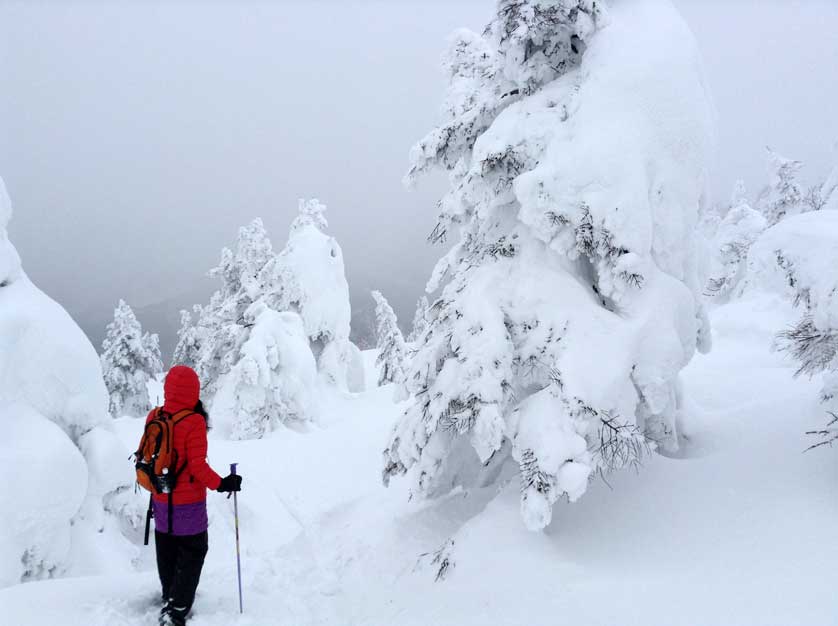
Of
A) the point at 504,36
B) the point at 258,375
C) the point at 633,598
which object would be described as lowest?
the point at 258,375

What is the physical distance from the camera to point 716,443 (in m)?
6.99

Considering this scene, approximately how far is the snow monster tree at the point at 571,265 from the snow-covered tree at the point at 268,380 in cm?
1639

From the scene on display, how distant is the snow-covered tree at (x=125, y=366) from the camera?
104 ft

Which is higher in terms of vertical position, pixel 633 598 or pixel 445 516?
pixel 633 598

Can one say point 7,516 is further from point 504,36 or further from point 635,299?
point 504,36

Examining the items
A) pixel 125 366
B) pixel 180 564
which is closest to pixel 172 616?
pixel 180 564

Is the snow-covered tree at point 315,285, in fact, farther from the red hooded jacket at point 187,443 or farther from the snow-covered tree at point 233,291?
the red hooded jacket at point 187,443

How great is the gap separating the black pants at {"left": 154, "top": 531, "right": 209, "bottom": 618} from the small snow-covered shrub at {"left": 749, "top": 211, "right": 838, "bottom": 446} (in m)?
6.51

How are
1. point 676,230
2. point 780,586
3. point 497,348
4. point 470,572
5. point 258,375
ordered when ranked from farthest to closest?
point 258,375 < point 676,230 < point 497,348 < point 470,572 < point 780,586

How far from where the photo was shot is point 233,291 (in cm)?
3033

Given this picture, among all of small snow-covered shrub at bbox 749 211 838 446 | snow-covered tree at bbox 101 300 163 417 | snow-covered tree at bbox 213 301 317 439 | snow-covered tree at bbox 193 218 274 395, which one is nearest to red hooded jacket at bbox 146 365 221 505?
small snow-covered shrub at bbox 749 211 838 446

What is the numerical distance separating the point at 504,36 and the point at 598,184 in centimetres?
273

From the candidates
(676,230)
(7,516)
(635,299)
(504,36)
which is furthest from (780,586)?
(7,516)

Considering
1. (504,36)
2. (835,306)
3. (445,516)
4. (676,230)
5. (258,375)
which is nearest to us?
(835,306)
